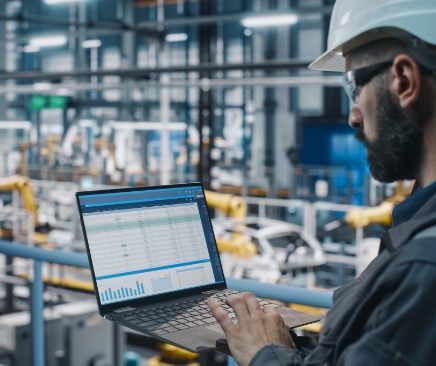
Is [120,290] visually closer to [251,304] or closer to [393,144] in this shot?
[251,304]

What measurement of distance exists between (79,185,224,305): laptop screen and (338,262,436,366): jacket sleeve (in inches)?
24.1

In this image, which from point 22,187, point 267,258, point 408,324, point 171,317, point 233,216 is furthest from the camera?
point 22,187

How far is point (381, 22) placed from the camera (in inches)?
38.7

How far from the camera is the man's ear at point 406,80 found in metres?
0.94

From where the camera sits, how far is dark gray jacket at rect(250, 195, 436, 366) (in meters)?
0.83

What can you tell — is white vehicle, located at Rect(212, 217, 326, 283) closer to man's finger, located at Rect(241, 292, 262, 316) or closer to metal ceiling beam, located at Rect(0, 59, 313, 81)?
metal ceiling beam, located at Rect(0, 59, 313, 81)

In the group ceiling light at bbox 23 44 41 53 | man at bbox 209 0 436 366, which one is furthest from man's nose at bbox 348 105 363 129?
ceiling light at bbox 23 44 41 53

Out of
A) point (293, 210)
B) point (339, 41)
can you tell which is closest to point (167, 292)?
point (339, 41)

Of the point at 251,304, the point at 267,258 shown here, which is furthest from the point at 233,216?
the point at 251,304

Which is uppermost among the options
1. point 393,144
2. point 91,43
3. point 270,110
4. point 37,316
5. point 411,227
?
point 91,43

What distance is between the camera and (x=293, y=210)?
498 inches

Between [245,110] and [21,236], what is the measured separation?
8.74m

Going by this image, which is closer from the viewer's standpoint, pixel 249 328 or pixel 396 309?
pixel 396 309

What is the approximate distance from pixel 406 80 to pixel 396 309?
33 centimetres
